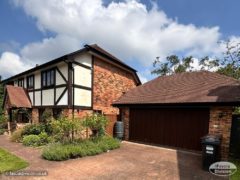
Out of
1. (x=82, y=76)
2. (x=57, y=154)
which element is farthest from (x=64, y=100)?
(x=57, y=154)

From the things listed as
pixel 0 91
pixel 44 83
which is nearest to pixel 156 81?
pixel 44 83

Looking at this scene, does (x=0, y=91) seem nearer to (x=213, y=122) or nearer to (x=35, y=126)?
(x=35, y=126)

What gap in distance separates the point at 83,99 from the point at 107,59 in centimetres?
353

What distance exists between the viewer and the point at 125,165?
759 cm

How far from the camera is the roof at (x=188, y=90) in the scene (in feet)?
32.2

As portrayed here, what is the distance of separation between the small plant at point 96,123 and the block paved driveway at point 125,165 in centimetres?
194

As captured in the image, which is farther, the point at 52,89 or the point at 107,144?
the point at 52,89

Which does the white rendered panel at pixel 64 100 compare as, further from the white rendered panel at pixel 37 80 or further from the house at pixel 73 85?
the white rendered panel at pixel 37 80

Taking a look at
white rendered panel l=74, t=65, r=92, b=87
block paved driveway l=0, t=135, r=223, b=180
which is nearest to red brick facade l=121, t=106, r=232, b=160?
block paved driveway l=0, t=135, r=223, b=180

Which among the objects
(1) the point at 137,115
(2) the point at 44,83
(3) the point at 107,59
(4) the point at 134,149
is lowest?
(4) the point at 134,149

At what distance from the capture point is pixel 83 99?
13.1 m

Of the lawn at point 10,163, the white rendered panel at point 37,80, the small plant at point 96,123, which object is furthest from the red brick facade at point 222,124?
the white rendered panel at point 37,80

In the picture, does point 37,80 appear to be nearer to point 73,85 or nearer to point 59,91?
point 59,91

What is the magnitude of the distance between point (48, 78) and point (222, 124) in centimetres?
1123
